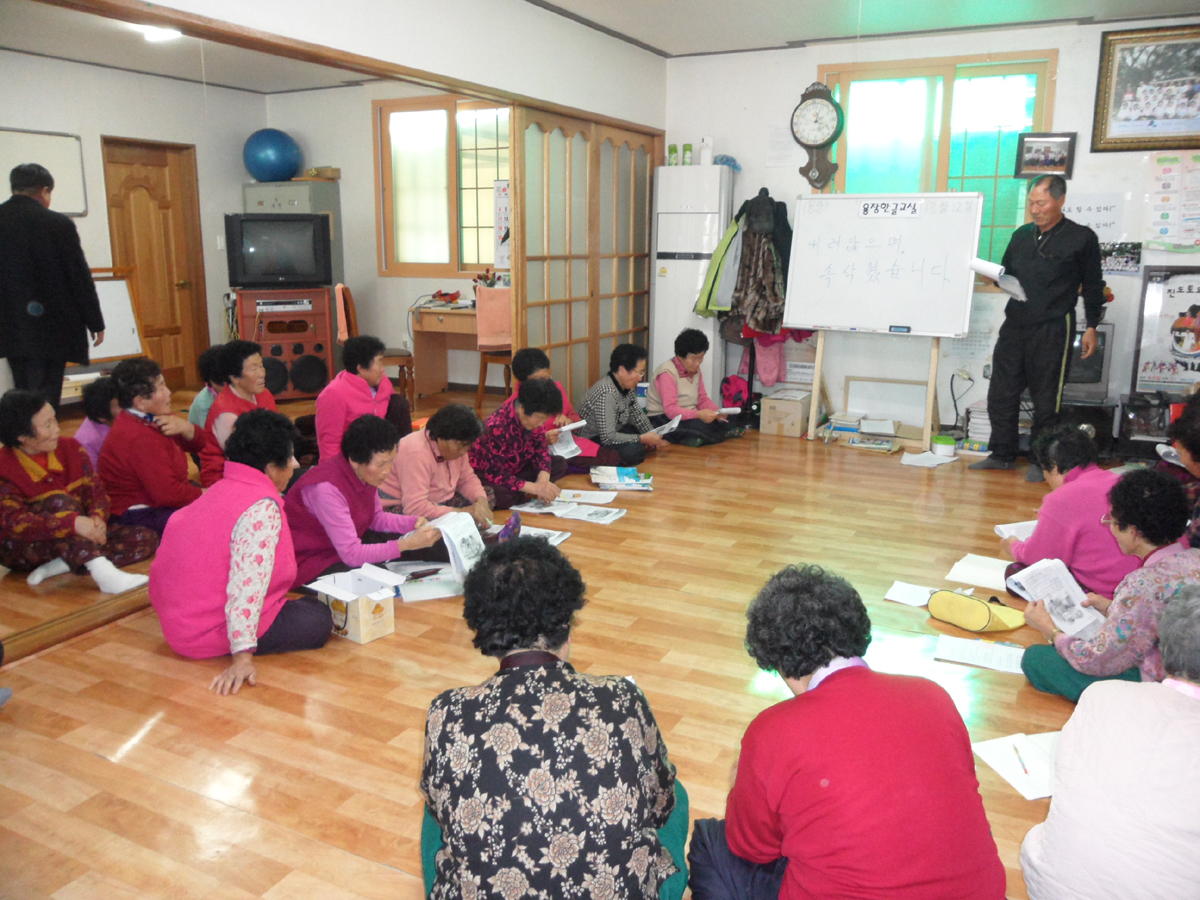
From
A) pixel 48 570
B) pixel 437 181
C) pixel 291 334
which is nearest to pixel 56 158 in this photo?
pixel 48 570

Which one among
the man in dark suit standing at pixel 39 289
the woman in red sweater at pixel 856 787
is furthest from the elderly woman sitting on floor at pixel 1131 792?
the man in dark suit standing at pixel 39 289

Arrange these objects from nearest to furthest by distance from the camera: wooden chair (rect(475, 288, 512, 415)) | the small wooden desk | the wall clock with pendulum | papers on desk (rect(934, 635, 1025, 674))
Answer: papers on desk (rect(934, 635, 1025, 674)) → the wall clock with pendulum → wooden chair (rect(475, 288, 512, 415)) → the small wooden desk

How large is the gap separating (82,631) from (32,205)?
186 cm

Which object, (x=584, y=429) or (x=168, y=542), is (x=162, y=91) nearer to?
(x=584, y=429)

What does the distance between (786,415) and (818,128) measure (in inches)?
77.9

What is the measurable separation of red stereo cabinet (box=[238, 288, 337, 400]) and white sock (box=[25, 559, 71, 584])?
372 cm

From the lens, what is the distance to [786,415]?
6289 mm

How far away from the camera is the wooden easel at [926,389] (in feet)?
18.7

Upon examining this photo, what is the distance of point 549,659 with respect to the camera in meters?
1.45

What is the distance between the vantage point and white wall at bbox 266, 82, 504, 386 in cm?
790

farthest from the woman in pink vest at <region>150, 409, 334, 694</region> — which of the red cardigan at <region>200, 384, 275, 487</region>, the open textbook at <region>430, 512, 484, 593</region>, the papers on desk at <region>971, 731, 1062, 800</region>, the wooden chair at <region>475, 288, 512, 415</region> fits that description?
the wooden chair at <region>475, 288, 512, 415</region>

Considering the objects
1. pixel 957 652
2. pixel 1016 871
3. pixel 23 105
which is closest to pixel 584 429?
pixel 957 652

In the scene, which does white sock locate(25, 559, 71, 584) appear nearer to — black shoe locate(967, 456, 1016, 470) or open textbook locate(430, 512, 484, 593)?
open textbook locate(430, 512, 484, 593)

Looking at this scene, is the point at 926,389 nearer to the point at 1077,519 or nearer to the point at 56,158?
the point at 1077,519
